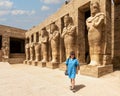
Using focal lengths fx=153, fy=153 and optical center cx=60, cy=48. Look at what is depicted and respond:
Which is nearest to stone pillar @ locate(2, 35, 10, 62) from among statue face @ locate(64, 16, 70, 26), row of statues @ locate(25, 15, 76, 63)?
row of statues @ locate(25, 15, 76, 63)

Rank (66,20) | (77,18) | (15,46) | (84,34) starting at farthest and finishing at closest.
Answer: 1. (15,46)
2. (84,34)
3. (77,18)
4. (66,20)

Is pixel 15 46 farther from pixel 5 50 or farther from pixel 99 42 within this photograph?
pixel 99 42

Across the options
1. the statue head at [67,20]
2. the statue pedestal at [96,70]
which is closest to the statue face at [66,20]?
the statue head at [67,20]

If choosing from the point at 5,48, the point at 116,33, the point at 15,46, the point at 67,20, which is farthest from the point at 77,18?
the point at 15,46

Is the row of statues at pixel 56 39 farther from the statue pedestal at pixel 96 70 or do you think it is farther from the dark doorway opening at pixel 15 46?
the dark doorway opening at pixel 15 46

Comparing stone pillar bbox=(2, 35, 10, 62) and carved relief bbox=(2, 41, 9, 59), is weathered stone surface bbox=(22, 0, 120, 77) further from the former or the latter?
carved relief bbox=(2, 41, 9, 59)

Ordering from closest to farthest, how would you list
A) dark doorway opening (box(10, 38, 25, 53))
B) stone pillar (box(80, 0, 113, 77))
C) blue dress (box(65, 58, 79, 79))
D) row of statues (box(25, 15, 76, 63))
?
blue dress (box(65, 58, 79, 79)) < stone pillar (box(80, 0, 113, 77)) < row of statues (box(25, 15, 76, 63)) < dark doorway opening (box(10, 38, 25, 53))

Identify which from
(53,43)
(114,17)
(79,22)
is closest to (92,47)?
(79,22)

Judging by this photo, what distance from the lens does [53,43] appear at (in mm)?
10734

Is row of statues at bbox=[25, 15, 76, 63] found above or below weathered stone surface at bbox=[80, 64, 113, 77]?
above

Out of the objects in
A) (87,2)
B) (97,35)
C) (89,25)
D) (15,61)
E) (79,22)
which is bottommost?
(15,61)

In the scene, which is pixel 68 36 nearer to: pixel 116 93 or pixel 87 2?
pixel 87 2

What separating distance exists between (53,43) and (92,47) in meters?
4.27

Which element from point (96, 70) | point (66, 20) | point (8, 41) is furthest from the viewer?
point (8, 41)
